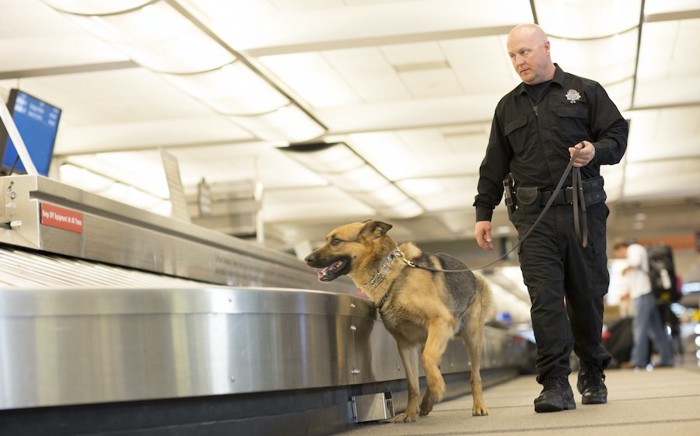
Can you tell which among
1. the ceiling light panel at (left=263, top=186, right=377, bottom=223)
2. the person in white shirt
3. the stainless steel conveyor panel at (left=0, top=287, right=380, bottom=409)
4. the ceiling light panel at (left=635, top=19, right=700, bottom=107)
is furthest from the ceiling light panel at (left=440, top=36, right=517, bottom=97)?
the ceiling light panel at (left=263, top=186, right=377, bottom=223)

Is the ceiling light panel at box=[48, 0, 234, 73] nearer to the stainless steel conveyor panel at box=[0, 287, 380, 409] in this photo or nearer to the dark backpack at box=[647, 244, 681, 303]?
the stainless steel conveyor panel at box=[0, 287, 380, 409]

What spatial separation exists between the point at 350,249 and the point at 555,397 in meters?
1.35

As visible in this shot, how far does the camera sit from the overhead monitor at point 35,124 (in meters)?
11.7

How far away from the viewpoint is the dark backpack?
52.9 feet

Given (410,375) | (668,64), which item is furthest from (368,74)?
(410,375)

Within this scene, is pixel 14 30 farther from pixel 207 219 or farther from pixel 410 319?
pixel 410 319

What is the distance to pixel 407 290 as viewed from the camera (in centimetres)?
554

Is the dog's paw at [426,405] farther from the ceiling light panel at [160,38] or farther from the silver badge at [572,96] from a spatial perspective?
the ceiling light panel at [160,38]

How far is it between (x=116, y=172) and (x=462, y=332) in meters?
15.0

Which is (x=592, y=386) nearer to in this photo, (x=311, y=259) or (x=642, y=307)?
(x=311, y=259)

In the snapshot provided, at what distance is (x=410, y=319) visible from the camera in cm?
554

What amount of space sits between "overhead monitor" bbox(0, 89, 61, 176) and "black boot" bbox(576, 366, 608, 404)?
Answer: 24.3 ft

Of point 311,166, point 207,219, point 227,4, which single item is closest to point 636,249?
point 311,166

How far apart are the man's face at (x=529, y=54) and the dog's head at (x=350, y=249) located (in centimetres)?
111
